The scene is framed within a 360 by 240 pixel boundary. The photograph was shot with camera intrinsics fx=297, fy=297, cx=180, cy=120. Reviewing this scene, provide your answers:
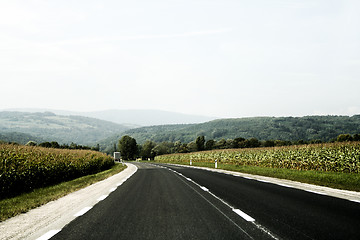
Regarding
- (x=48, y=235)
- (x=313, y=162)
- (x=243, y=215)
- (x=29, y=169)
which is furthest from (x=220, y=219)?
(x=313, y=162)

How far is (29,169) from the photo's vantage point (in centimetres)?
1405

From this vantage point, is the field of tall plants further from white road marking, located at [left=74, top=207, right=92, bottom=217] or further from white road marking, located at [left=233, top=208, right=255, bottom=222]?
white road marking, located at [left=233, top=208, right=255, bottom=222]

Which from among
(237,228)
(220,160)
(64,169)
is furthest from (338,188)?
(220,160)

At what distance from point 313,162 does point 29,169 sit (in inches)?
740

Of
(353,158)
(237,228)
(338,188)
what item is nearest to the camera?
(237,228)

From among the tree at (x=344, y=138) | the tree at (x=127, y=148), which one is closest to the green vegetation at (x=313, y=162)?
the tree at (x=344, y=138)

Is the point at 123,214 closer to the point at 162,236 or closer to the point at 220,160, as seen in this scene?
the point at 162,236

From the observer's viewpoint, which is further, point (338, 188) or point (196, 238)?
point (338, 188)

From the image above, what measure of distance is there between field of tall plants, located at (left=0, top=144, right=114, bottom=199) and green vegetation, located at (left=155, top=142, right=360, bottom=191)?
12953mm

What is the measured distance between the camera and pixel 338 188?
11531 millimetres

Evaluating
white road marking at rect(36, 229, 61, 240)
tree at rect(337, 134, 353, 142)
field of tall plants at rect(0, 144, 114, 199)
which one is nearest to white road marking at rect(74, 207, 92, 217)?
white road marking at rect(36, 229, 61, 240)

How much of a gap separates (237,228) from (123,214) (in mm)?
2742

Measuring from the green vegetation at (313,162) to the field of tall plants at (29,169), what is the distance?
1295cm

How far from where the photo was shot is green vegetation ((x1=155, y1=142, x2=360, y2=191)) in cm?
1499
